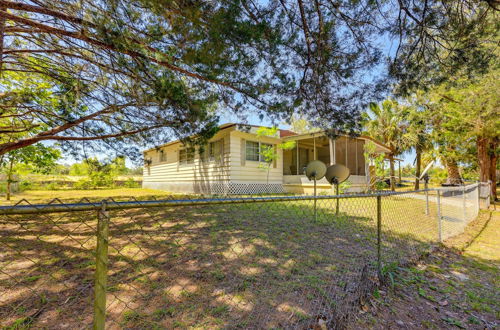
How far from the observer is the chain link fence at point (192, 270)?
1740 millimetres

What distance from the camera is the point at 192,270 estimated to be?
2.73 m

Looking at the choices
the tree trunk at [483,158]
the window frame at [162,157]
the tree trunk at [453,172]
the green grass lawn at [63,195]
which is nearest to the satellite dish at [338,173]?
the green grass lawn at [63,195]

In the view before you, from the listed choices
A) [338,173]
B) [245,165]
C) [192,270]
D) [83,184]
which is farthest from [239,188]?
[83,184]

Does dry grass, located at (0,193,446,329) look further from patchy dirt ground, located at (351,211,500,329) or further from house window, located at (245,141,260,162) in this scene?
house window, located at (245,141,260,162)

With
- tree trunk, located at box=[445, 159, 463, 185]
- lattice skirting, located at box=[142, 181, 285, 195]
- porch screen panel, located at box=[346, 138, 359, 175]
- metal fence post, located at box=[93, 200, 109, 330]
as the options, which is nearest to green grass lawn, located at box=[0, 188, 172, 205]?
lattice skirting, located at box=[142, 181, 285, 195]

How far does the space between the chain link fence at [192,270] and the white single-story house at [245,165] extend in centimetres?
533

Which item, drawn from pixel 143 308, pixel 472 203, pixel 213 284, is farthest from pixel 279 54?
pixel 472 203

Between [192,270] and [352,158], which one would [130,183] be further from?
[192,270]

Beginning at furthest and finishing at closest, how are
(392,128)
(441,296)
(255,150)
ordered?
(392,128) < (255,150) < (441,296)

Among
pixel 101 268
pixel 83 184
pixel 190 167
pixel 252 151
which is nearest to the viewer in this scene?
pixel 101 268

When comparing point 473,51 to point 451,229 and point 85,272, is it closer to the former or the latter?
point 451,229

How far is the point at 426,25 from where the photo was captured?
3.34m

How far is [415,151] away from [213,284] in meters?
19.2

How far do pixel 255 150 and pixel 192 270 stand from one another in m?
8.72
